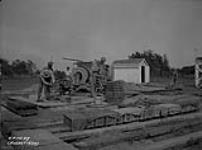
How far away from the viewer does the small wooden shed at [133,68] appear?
2188mm

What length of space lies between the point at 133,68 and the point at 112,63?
0.73ft

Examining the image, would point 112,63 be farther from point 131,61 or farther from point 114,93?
point 114,93

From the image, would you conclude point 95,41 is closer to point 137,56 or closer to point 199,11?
point 137,56

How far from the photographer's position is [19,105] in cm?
218

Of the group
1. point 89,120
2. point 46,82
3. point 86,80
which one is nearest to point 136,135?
point 89,120

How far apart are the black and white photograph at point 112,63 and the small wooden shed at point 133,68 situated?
10mm

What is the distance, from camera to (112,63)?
224cm

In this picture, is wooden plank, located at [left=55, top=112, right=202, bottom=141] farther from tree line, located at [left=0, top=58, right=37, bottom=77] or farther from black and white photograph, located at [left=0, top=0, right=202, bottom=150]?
tree line, located at [left=0, top=58, right=37, bottom=77]

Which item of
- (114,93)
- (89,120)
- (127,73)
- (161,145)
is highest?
(127,73)

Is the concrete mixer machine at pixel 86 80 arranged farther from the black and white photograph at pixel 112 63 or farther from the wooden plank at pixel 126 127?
the wooden plank at pixel 126 127


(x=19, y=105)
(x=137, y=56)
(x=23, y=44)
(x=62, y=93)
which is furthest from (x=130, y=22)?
(x=62, y=93)

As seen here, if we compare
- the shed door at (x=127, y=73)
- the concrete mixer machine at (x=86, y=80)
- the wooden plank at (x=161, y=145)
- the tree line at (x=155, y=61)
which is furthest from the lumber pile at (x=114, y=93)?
the wooden plank at (x=161, y=145)

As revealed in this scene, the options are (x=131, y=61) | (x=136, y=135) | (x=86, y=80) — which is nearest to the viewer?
(x=136, y=135)

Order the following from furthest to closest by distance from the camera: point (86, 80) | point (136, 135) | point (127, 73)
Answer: point (86, 80) → point (127, 73) → point (136, 135)
